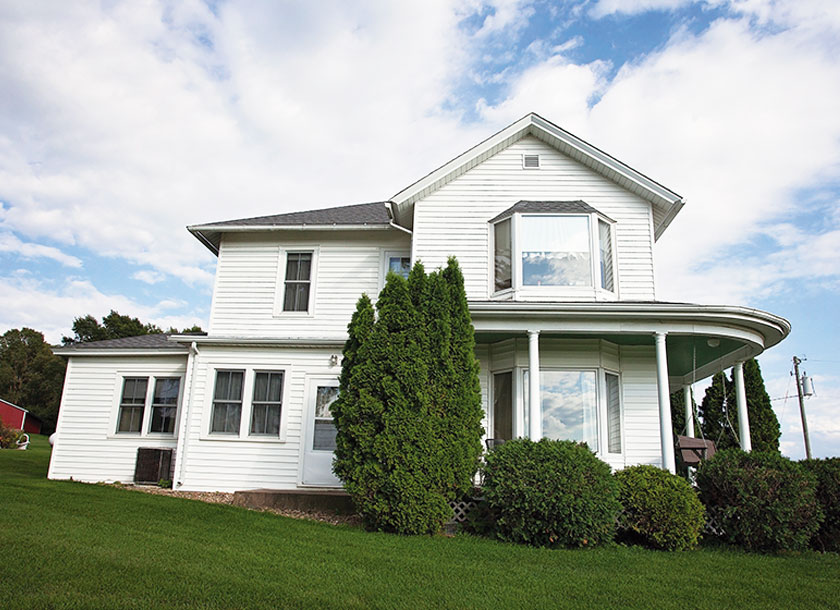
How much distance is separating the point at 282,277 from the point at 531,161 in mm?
6169

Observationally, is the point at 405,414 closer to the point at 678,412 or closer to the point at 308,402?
the point at 308,402

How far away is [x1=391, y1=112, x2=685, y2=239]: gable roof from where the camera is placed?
486 inches

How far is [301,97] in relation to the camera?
14.8m

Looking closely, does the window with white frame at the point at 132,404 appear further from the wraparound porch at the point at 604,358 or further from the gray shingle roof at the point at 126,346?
the wraparound porch at the point at 604,358

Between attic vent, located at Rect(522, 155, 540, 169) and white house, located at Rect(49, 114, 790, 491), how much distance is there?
2.0 inches

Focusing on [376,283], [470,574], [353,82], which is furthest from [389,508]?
[353,82]

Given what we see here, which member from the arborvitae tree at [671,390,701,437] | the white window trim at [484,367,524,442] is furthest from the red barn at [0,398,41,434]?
the arborvitae tree at [671,390,701,437]

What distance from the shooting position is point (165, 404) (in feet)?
44.0

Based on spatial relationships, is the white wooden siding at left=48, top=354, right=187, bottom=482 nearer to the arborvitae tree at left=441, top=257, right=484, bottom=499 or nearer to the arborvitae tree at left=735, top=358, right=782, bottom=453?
the arborvitae tree at left=441, top=257, right=484, bottom=499

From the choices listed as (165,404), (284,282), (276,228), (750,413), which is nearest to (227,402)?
(165,404)

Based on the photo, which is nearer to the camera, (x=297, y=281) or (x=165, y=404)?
(x=165, y=404)

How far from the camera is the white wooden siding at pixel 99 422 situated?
13.1 m

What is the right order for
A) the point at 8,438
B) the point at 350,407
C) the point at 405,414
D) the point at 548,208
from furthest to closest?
the point at 8,438
the point at 548,208
the point at 350,407
the point at 405,414

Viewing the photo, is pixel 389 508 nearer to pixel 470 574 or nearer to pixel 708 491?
pixel 470 574
